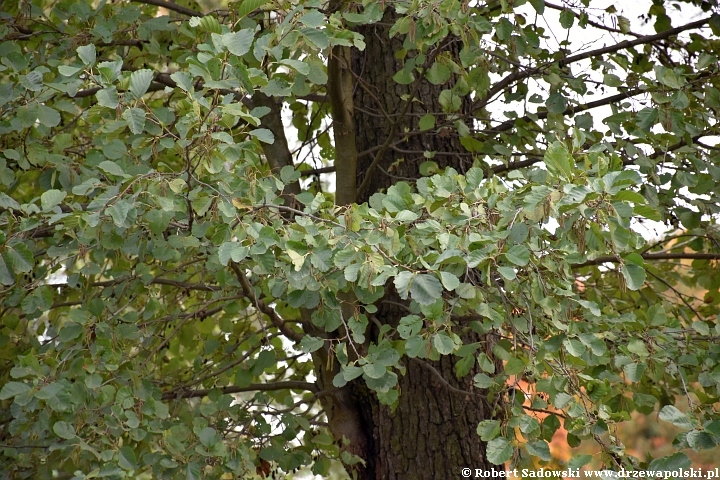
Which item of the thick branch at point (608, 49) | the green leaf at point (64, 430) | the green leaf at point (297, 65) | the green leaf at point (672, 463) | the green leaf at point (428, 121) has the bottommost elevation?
the green leaf at point (672, 463)

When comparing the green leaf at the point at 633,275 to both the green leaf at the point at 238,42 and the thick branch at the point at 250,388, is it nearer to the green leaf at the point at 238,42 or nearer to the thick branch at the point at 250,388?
the green leaf at the point at 238,42

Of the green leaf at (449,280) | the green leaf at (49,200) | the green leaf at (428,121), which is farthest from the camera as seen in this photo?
the green leaf at (428,121)

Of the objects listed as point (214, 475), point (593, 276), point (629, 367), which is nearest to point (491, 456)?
point (629, 367)

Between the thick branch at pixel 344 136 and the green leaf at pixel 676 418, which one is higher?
the thick branch at pixel 344 136

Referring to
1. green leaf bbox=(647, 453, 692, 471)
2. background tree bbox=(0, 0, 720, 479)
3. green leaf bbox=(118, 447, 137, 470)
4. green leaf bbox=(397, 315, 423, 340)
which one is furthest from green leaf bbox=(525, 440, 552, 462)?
green leaf bbox=(118, 447, 137, 470)

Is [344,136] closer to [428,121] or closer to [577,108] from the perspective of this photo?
[428,121]

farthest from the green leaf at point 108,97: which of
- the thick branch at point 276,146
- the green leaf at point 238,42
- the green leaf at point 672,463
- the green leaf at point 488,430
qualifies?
the thick branch at point 276,146

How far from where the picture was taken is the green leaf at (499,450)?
198cm

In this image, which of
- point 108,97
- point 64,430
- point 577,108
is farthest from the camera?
point 577,108

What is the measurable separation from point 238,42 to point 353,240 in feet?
1.77

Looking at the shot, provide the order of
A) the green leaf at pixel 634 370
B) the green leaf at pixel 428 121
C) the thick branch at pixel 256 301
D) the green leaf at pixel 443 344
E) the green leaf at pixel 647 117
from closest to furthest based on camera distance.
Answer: the green leaf at pixel 443 344, the green leaf at pixel 634 370, the thick branch at pixel 256 301, the green leaf at pixel 647 117, the green leaf at pixel 428 121

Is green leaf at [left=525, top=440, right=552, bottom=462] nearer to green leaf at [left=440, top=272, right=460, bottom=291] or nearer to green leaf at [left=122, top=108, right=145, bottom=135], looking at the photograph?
green leaf at [left=440, top=272, right=460, bottom=291]

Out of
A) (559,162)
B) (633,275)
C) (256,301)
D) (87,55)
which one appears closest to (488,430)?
(633,275)

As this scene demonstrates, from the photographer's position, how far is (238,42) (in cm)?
182
